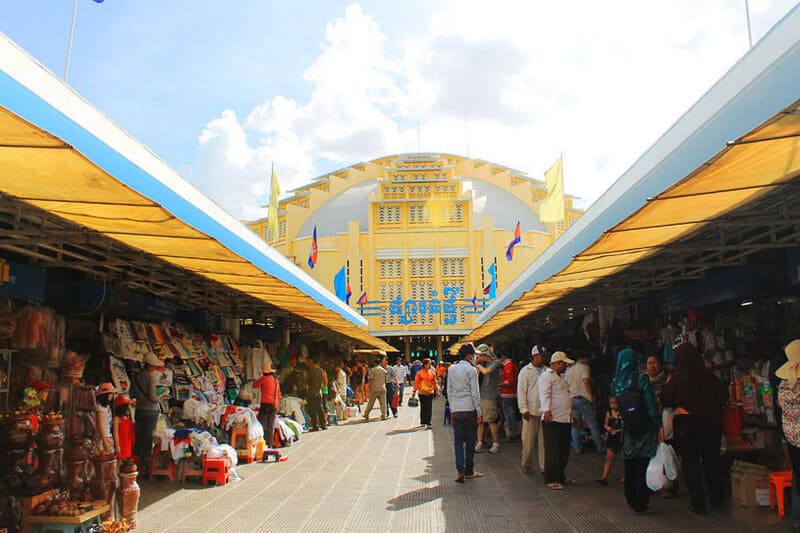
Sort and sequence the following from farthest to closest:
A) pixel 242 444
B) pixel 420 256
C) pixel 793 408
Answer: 1. pixel 420 256
2. pixel 242 444
3. pixel 793 408

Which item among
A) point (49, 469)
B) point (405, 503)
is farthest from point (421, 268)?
point (49, 469)

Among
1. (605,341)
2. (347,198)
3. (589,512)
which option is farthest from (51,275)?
(347,198)

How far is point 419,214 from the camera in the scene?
4091 centimetres

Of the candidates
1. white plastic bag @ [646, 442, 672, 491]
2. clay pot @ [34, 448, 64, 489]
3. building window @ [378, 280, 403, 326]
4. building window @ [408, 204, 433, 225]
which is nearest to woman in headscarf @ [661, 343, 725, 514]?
white plastic bag @ [646, 442, 672, 491]

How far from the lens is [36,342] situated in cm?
631

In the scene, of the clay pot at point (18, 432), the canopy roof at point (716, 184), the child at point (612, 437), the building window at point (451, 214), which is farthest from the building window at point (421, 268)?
the clay pot at point (18, 432)

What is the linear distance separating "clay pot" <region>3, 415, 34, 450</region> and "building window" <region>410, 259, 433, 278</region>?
111 feet

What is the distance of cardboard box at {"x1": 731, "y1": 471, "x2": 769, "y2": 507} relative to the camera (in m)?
5.93

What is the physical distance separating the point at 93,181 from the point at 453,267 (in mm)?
35711

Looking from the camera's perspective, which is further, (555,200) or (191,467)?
(555,200)

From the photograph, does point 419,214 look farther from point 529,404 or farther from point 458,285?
point 529,404

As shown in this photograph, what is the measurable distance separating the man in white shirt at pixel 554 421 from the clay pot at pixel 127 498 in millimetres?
4109

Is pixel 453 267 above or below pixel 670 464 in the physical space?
above

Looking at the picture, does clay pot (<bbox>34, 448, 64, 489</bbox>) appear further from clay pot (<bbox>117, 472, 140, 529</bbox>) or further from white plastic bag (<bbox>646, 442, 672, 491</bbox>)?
white plastic bag (<bbox>646, 442, 672, 491</bbox>)
